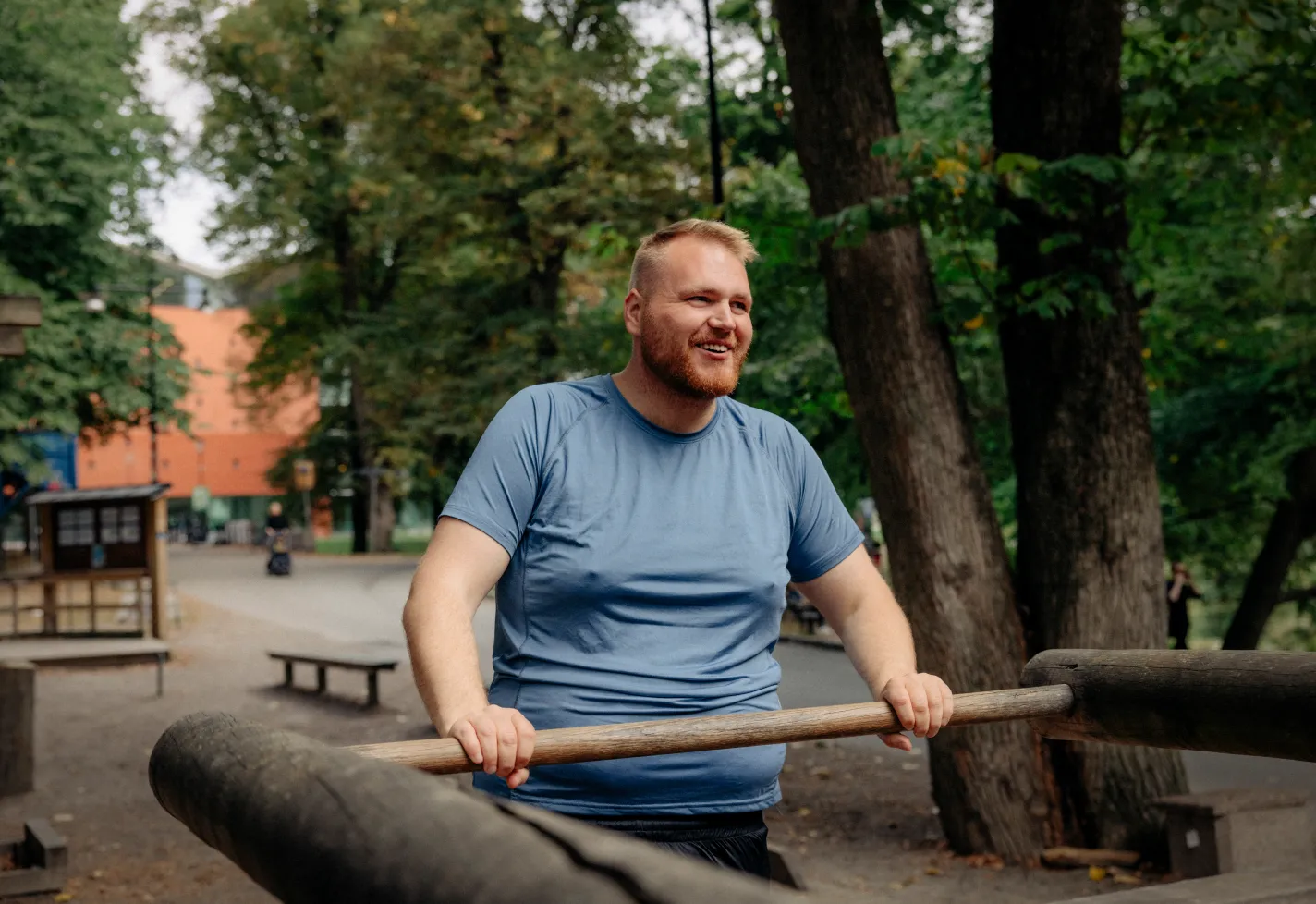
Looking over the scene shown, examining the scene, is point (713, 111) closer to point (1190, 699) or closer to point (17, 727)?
point (17, 727)

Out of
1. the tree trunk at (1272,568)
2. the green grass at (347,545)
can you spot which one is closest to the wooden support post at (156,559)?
the tree trunk at (1272,568)

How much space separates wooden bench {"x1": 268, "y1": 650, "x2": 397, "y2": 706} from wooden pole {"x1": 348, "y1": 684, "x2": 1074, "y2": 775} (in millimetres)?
11632

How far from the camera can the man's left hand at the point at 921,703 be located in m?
2.68

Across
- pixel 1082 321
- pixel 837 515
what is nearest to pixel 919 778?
pixel 1082 321

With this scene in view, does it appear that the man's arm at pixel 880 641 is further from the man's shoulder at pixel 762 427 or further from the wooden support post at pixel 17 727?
the wooden support post at pixel 17 727

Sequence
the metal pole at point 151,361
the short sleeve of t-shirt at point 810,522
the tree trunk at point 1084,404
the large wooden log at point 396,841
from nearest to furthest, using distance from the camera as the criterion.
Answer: the large wooden log at point 396,841, the short sleeve of t-shirt at point 810,522, the tree trunk at point 1084,404, the metal pole at point 151,361

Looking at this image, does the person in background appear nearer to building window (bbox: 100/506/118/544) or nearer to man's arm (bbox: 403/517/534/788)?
building window (bbox: 100/506/118/544)

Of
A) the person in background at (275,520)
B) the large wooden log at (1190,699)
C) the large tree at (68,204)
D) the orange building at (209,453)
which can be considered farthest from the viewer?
the orange building at (209,453)

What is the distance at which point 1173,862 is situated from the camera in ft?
22.5

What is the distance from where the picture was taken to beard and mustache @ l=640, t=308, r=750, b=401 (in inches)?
111

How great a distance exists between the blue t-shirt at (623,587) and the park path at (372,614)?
21.9 feet

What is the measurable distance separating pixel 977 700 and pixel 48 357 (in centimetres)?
2518

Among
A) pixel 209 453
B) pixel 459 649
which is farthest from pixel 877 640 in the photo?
pixel 209 453

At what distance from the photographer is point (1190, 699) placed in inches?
100
